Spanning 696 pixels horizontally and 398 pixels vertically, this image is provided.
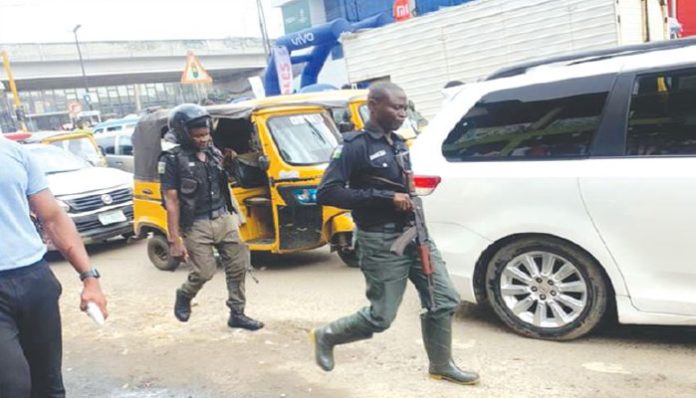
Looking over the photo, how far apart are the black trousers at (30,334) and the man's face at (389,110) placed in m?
1.77

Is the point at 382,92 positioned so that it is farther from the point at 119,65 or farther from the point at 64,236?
the point at 119,65

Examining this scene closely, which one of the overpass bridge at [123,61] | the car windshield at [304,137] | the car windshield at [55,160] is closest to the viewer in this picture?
the car windshield at [304,137]

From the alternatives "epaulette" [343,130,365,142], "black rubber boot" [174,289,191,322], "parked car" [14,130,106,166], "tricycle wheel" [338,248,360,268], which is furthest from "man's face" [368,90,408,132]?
"parked car" [14,130,106,166]

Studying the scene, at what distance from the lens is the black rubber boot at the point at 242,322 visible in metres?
4.91

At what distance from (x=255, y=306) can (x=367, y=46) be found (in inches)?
453

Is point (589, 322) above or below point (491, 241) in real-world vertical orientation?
below

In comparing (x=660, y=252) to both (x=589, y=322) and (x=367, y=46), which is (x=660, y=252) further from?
(x=367, y=46)

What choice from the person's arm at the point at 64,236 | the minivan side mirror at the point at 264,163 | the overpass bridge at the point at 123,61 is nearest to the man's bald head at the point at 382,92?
the person's arm at the point at 64,236

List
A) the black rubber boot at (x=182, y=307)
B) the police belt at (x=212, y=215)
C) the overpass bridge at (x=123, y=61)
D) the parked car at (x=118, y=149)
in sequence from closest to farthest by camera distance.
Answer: the police belt at (x=212, y=215) → the black rubber boot at (x=182, y=307) → the parked car at (x=118, y=149) → the overpass bridge at (x=123, y=61)

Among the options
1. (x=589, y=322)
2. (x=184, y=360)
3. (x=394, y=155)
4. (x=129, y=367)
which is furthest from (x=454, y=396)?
(x=129, y=367)

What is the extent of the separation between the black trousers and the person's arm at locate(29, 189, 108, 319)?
13 cm

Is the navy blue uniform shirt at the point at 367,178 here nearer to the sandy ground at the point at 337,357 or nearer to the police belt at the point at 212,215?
the sandy ground at the point at 337,357

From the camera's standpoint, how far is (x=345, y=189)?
3.36m

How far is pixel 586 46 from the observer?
11422 millimetres
